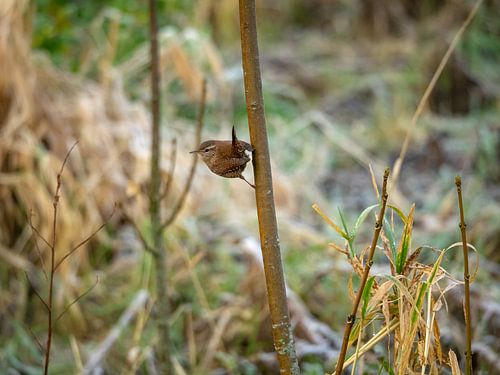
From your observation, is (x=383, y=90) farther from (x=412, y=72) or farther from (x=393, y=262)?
(x=393, y=262)

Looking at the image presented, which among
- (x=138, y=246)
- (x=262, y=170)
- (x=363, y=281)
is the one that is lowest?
(x=138, y=246)

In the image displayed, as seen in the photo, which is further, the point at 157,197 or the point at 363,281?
the point at 157,197

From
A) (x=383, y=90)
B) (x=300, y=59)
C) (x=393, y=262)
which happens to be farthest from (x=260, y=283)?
(x=300, y=59)

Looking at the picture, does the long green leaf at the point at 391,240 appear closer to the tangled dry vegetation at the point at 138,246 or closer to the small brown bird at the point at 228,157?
the small brown bird at the point at 228,157

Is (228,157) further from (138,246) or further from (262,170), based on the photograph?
(138,246)

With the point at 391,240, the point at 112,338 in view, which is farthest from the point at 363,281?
the point at 112,338

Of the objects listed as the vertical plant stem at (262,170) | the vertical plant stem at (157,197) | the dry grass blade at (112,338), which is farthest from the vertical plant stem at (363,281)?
the dry grass blade at (112,338)
